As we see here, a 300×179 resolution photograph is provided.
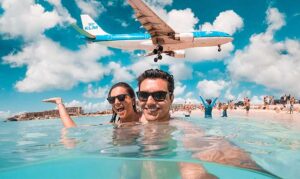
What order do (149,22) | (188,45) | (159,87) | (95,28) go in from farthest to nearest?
(95,28) < (188,45) < (149,22) < (159,87)

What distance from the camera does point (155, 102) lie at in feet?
14.2

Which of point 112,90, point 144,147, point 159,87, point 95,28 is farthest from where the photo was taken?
point 95,28

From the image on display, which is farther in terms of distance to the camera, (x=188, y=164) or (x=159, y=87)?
(x=159, y=87)

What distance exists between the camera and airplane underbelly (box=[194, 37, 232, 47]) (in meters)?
32.0

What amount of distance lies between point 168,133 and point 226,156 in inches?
73.2

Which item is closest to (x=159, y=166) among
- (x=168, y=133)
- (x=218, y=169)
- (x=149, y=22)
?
(x=218, y=169)

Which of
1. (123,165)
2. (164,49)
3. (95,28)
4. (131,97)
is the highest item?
(95,28)

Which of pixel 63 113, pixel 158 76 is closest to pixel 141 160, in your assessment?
pixel 158 76

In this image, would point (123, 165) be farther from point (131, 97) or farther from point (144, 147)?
point (131, 97)

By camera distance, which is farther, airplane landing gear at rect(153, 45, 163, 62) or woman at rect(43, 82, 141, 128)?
airplane landing gear at rect(153, 45, 163, 62)

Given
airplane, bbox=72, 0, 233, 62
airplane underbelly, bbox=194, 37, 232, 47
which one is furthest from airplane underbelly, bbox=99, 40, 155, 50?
airplane underbelly, bbox=194, 37, 232, 47

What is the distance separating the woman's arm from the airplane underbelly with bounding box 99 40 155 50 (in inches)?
1103

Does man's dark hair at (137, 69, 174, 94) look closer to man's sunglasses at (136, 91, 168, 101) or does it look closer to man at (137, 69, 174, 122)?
man at (137, 69, 174, 122)

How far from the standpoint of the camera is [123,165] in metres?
3.18
